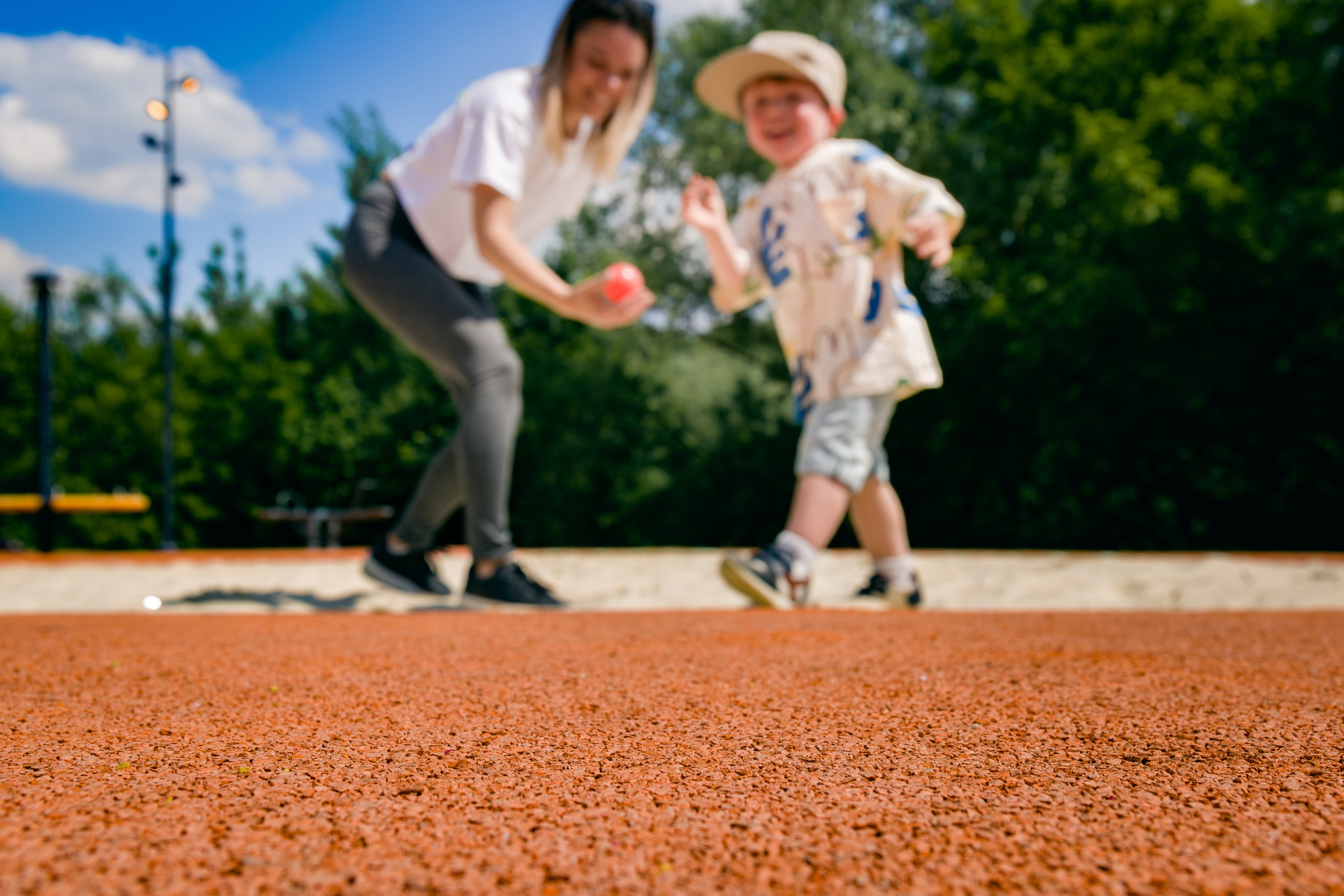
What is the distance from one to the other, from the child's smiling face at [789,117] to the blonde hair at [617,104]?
479 mm

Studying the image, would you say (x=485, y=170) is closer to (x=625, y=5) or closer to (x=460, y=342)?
(x=460, y=342)

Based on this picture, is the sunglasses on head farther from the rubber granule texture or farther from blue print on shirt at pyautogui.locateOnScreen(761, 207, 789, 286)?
the rubber granule texture

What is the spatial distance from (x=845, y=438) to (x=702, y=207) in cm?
93

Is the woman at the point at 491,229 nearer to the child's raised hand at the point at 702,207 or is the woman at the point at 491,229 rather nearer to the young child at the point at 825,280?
the child's raised hand at the point at 702,207

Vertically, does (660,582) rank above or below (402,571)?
below

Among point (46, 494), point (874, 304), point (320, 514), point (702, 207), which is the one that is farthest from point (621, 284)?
point (320, 514)

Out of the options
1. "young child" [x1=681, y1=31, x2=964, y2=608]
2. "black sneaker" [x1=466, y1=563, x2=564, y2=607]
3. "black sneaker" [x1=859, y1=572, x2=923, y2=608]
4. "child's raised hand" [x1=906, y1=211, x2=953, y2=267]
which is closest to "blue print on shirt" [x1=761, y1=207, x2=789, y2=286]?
"young child" [x1=681, y1=31, x2=964, y2=608]

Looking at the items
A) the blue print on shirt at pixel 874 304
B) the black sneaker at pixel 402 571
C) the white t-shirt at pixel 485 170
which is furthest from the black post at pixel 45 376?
the blue print on shirt at pixel 874 304

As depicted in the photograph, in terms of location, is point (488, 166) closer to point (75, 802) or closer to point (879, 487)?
point (879, 487)

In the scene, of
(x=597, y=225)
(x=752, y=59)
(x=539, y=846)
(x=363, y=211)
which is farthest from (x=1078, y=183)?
(x=539, y=846)

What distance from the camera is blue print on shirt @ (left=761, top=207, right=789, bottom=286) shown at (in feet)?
11.0

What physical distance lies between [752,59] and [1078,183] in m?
8.94

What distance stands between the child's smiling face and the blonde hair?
0.48m

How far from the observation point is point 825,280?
3223mm
